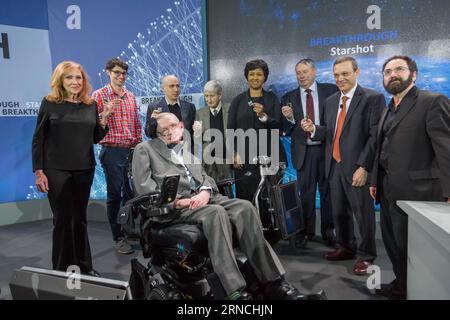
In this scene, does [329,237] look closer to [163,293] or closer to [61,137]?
[163,293]

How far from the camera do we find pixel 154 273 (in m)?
2.16

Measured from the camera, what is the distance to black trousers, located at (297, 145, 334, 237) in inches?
142

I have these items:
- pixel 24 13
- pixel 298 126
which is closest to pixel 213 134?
pixel 298 126

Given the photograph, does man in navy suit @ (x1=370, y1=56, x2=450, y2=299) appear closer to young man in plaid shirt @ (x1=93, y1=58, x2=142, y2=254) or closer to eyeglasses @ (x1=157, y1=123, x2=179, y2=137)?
eyeglasses @ (x1=157, y1=123, x2=179, y2=137)

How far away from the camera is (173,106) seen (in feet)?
12.7

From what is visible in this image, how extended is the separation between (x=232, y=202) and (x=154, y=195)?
20.2 inches

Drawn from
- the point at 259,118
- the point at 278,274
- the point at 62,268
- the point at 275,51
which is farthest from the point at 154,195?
the point at 275,51

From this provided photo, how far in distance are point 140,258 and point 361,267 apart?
1811mm

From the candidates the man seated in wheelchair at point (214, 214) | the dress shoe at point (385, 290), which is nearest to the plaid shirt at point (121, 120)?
the man seated in wheelchair at point (214, 214)

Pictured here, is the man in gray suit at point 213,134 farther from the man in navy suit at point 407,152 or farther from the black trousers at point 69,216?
the man in navy suit at point 407,152

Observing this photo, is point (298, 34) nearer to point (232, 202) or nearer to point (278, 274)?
point (232, 202)

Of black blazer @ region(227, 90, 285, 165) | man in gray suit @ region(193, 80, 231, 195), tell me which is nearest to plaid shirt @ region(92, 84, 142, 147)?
man in gray suit @ region(193, 80, 231, 195)

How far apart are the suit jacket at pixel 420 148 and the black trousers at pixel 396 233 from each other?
105 millimetres

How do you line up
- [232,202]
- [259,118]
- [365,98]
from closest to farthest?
[232,202], [365,98], [259,118]
